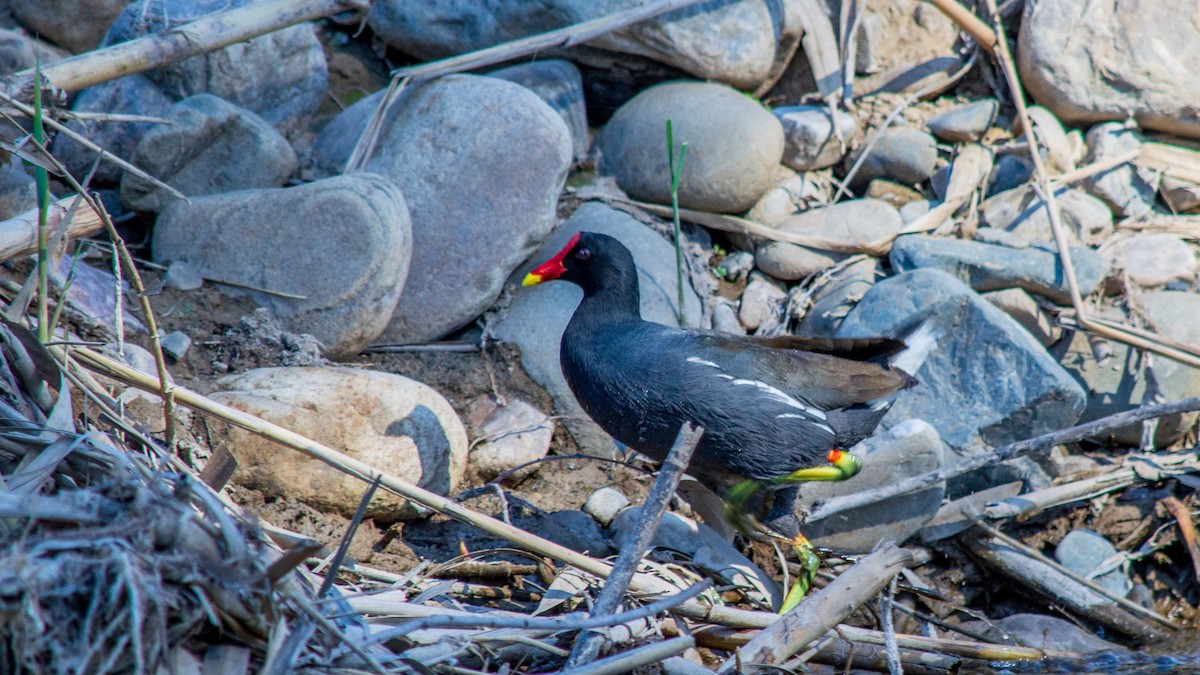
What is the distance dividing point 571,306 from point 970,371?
5.43 ft

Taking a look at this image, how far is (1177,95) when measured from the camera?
494 centimetres

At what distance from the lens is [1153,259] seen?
4.60 metres

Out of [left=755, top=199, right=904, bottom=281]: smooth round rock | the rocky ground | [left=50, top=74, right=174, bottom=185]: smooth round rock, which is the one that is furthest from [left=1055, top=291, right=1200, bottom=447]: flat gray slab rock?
[left=50, top=74, right=174, bottom=185]: smooth round rock

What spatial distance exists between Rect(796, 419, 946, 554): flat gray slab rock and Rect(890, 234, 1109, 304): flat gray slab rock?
1107 mm

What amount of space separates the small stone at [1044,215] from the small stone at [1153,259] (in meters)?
0.13

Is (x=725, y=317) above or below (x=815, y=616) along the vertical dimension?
below

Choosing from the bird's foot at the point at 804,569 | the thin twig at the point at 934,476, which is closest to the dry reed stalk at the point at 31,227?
the bird's foot at the point at 804,569

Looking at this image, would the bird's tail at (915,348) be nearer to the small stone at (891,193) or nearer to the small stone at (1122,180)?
the small stone at (891,193)

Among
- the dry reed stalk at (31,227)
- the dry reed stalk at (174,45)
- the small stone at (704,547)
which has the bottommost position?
the small stone at (704,547)

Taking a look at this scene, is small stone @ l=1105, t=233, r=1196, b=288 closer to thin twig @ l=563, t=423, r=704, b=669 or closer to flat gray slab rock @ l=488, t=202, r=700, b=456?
flat gray slab rock @ l=488, t=202, r=700, b=456

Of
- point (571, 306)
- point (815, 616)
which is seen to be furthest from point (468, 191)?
point (815, 616)

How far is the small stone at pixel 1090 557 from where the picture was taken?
3652 mm

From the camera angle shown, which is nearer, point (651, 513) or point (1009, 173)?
point (651, 513)

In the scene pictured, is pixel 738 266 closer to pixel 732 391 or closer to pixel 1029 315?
pixel 1029 315
